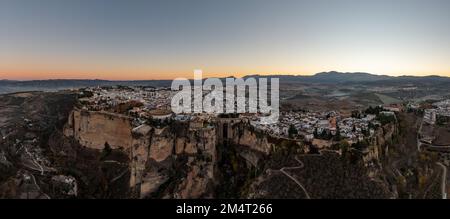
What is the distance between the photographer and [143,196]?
19.2 metres

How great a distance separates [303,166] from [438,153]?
11.9m

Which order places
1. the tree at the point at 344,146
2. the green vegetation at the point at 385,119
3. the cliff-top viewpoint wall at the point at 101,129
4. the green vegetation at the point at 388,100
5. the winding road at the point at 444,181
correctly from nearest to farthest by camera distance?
the tree at the point at 344,146 < the winding road at the point at 444,181 < the green vegetation at the point at 385,119 < the cliff-top viewpoint wall at the point at 101,129 < the green vegetation at the point at 388,100

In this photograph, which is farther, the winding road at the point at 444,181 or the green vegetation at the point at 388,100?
the green vegetation at the point at 388,100

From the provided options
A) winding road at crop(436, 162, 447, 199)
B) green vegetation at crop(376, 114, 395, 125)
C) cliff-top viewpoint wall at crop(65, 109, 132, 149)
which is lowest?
winding road at crop(436, 162, 447, 199)

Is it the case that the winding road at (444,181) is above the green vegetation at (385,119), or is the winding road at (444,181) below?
below

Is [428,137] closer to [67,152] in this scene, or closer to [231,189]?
[231,189]

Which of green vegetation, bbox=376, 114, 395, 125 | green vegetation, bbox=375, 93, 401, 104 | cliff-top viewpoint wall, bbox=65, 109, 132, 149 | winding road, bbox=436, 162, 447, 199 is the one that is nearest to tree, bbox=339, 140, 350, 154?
winding road, bbox=436, 162, 447, 199

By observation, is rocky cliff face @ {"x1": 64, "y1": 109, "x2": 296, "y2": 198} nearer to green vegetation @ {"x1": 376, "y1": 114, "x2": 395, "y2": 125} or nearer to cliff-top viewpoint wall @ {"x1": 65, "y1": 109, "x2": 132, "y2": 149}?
cliff-top viewpoint wall @ {"x1": 65, "y1": 109, "x2": 132, "y2": 149}

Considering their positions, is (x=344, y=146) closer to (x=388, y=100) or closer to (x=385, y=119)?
(x=385, y=119)

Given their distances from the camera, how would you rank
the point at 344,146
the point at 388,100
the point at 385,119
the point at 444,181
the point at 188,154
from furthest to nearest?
the point at 388,100, the point at 385,119, the point at 444,181, the point at 188,154, the point at 344,146

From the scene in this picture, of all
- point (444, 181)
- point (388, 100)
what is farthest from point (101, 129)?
point (388, 100)

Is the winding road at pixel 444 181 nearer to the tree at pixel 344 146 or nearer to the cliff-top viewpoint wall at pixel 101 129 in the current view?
the tree at pixel 344 146

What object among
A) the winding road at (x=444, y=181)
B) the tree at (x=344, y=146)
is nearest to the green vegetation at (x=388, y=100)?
the winding road at (x=444, y=181)
